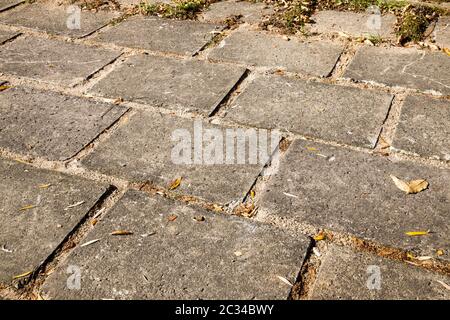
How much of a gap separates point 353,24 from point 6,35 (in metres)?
2.57

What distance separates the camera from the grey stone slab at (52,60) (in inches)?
108

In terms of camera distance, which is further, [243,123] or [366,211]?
[243,123]

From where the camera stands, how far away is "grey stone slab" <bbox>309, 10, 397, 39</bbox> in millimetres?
3094

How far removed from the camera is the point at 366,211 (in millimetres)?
1709

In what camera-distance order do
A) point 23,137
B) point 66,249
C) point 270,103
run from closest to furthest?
point 66,249 → point 23,137 → point 270,103

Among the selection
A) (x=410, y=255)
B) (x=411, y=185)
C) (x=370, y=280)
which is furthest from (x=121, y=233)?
(x=411, y=185)

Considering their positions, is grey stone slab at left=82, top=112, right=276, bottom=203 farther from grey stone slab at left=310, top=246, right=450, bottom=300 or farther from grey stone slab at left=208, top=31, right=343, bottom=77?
grey stone slab at left=208, top=31, right=343, bottom=77

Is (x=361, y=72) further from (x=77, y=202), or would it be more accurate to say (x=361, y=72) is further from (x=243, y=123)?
(x=77, y=202)

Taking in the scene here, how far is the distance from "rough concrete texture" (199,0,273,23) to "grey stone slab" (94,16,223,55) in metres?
0.17

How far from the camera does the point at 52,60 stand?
2918 mm

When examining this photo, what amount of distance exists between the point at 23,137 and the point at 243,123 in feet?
3.60

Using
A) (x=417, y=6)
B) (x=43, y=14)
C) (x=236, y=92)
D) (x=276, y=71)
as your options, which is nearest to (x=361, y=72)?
(x=276, y=71)

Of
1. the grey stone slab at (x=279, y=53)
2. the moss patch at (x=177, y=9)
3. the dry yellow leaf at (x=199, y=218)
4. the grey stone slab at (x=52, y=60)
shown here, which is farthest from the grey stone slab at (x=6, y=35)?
the dry yellow leaf at (x=199, y=218)
